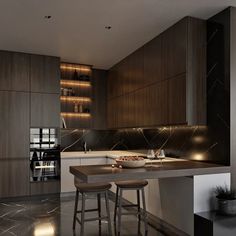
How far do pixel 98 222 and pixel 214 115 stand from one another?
2.16 m

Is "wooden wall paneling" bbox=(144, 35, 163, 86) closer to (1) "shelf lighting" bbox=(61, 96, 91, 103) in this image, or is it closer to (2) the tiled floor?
(1) "shelf lighting" bbox=(61, 96, 91, 103)

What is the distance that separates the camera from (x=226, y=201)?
2803 millimetres

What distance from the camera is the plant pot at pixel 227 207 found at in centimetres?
278

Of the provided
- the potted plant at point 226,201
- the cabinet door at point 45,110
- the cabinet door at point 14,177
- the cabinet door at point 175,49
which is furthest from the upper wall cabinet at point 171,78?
the cabinet door at point 14,177

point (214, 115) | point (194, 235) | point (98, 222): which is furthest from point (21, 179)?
point (214, 115)

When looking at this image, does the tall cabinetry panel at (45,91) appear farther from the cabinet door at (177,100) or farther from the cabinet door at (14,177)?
the cabinet door at (177,100)

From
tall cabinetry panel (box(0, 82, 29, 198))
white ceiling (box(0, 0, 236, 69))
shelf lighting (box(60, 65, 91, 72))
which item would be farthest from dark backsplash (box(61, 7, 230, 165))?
tall cabinetry panel (box(0, 82, 29, 198))

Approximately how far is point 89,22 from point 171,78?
136cm

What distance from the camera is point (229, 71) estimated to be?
305 centimetres

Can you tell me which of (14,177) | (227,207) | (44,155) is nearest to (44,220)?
(14,177)

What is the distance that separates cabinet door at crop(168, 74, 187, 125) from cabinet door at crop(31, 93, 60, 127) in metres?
2.38

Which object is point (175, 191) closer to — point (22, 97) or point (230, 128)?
point (230, 128)

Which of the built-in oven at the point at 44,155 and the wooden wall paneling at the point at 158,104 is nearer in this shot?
the wooden wall paneling at the point at 158,104

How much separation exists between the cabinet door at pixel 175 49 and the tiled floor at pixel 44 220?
2.15m
